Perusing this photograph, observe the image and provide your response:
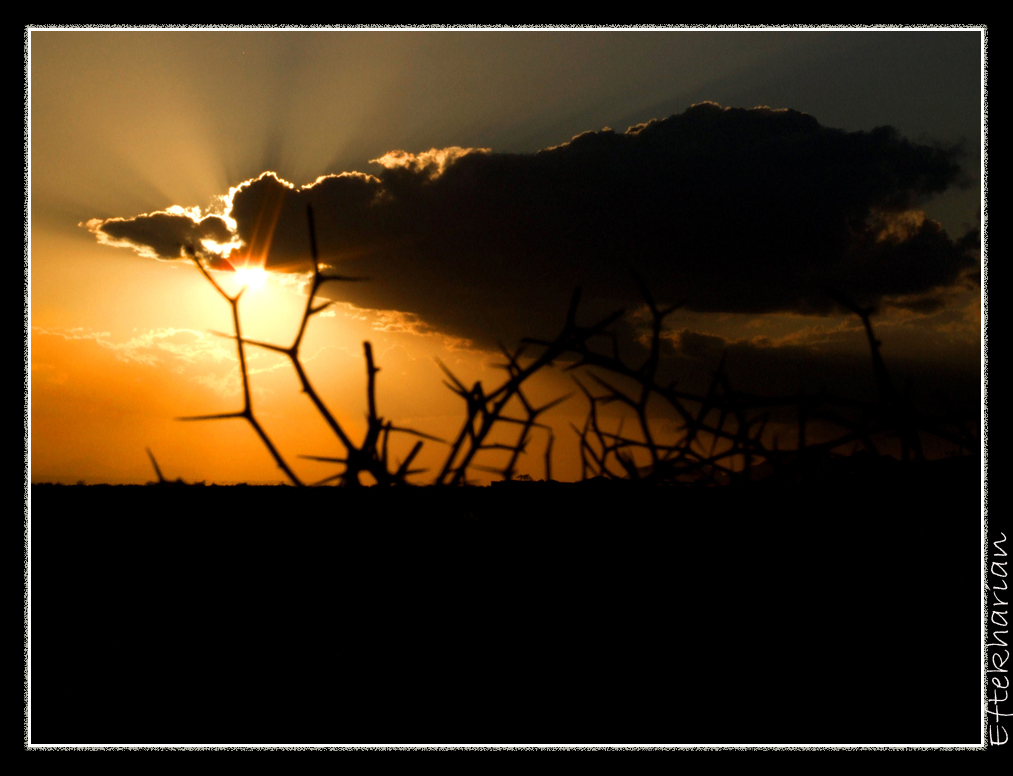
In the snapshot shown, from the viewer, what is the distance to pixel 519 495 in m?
1.29

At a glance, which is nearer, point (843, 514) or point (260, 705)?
point (260, 705)

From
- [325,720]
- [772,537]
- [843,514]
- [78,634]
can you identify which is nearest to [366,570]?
[325,720]

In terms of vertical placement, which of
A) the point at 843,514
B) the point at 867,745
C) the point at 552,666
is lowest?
the point at 867,745

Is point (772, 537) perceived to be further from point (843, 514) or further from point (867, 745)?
point (867, 745)

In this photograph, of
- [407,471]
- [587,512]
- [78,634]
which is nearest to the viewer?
[407,471]

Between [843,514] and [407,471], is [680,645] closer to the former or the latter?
[843,514]

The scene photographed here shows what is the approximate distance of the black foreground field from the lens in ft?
3.26

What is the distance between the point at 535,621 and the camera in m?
1.06

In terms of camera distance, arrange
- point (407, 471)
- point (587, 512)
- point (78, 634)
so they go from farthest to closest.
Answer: point (587, 512) → point (78, 634) → point (407, 471)

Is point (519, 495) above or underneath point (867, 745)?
above

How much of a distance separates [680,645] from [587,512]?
0.28 m

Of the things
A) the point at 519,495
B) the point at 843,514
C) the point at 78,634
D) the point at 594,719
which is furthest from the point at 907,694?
the point at 78,634

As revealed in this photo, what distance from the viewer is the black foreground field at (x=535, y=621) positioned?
992 millimetres

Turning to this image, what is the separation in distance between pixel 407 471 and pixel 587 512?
40cm
